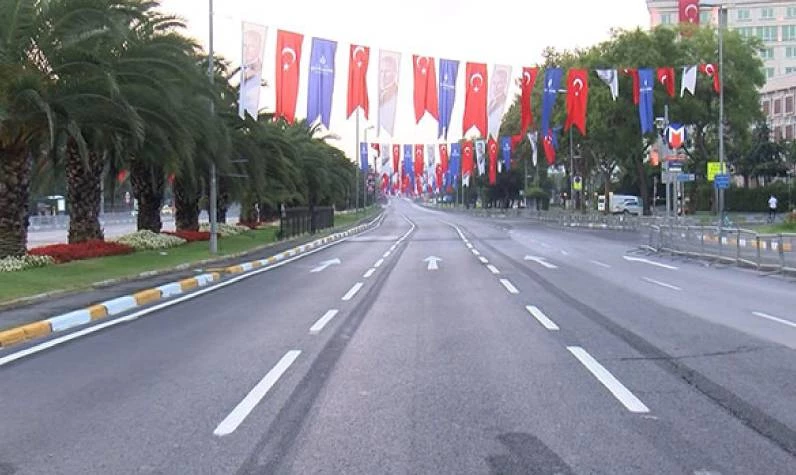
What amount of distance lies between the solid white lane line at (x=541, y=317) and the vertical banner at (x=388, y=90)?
21.4m

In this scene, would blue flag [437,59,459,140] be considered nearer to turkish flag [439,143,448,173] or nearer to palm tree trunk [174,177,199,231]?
palm tree trunk [174,177,199,231]

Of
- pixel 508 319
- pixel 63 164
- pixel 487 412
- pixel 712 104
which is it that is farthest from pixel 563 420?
pixel 712 104

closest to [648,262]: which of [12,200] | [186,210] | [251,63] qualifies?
[251,63]

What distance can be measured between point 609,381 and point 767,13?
13511cm

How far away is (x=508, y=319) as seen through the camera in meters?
12.8

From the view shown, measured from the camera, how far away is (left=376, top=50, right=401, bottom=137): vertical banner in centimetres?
3397

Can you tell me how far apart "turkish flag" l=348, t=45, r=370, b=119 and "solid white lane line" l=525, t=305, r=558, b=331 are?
20.4 m

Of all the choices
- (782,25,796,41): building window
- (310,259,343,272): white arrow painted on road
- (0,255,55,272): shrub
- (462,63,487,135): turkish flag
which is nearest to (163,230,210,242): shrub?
(310,259,343,272): white arrow painted on road

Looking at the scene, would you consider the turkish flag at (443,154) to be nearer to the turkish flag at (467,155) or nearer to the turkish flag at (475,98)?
the turkish flag at (467,155)

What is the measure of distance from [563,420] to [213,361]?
448cm

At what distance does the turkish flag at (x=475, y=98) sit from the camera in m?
35.4

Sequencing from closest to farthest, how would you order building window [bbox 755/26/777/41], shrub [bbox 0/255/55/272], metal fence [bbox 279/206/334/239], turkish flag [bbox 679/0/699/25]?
shrub [bbox 0/255/55/272]
turkish flag [bbox 679/0/699/25]
metal fence [bbox 279/206/334/239]
building window [bbox 755/26/777/41]

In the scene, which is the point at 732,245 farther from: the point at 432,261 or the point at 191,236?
the point at 191,236

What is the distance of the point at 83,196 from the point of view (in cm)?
2648
